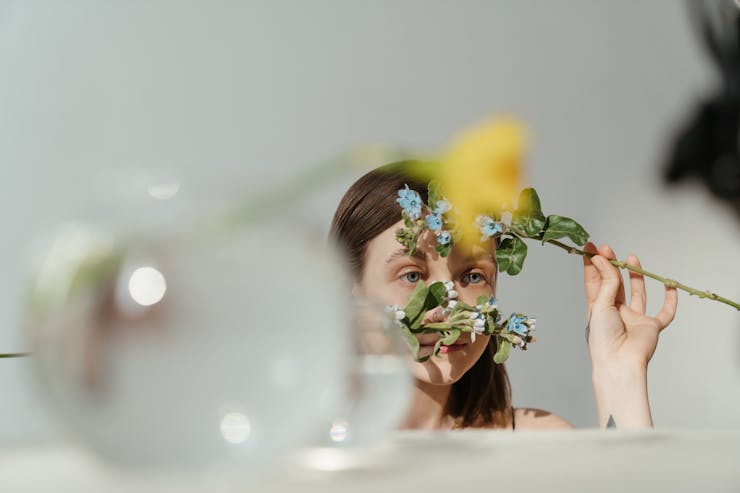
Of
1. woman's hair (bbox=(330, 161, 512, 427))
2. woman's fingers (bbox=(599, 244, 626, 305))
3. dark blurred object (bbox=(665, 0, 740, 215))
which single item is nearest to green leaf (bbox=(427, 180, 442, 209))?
woman's fingers (bbox=(599, 244, 626, 305))

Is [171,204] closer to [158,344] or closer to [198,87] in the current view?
[158,344]

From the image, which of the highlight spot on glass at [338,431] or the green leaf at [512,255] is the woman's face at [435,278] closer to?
the green leaf at [512,255]

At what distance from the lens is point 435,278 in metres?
1.15

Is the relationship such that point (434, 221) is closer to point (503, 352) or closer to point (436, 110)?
point (503, 352)

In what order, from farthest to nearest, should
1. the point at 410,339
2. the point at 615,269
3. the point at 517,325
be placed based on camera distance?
the point at 615,269 < the point at 517,325 < the point at 410,339

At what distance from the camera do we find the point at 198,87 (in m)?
2.42

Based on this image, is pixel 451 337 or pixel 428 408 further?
pixel 428 408

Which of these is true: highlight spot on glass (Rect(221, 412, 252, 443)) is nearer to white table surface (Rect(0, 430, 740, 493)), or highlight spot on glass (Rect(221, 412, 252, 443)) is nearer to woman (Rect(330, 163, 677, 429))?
white table surface (Rect(0, 430, 740, 493))

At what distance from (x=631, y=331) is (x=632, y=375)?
0.07m

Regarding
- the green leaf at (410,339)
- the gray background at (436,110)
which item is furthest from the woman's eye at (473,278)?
the gray background at (436,110)

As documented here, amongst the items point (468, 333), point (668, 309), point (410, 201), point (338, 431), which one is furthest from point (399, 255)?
point (338, 431)

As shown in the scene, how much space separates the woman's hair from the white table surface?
100cm

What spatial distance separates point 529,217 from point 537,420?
0.69 m

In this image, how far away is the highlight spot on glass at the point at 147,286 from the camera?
8.3 inches
